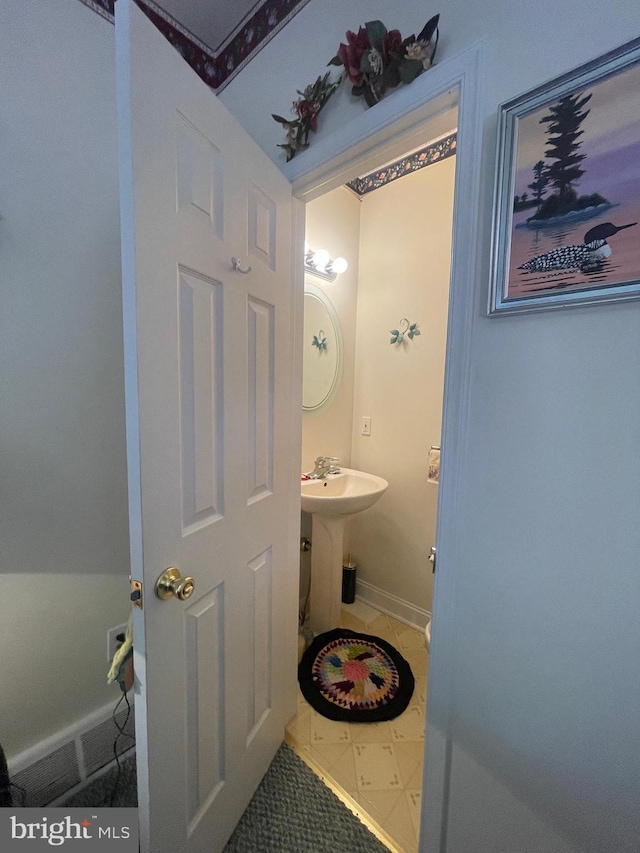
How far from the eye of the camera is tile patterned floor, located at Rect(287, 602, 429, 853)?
1.04 metres

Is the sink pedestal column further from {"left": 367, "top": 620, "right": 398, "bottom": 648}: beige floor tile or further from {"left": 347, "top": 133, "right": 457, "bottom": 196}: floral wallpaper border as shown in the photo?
{"left": 347, "top": 133, "right": 457, "bottom": 196}: floral wallpaper border

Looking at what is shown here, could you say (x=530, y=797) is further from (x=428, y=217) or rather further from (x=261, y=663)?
(x=428, y=217)

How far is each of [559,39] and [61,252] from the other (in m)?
1.28

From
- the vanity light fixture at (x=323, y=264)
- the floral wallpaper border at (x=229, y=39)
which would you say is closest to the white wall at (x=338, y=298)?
the vanity light fixture at (x=323, y=264)

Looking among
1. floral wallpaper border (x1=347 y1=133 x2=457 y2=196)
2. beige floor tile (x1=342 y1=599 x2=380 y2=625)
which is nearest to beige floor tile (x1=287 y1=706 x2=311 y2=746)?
beige floor tile (x1=342 y1=599 x2=380 y2=625)

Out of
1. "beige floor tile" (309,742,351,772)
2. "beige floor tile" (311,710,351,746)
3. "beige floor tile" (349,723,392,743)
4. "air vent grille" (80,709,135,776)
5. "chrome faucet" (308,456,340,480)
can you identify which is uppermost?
"chrome faucet" (308,456,340,480)

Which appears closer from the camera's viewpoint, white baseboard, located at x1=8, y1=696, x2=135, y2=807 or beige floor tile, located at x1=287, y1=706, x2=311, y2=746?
white baseboard, located at x1=8, y1=696, x2=135, y2=807

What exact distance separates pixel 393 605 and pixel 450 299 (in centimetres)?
190

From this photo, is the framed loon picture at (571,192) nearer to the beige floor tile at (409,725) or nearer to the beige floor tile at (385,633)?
the beige floor tile at (409,725)

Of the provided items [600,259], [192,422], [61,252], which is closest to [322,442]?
[192,422]

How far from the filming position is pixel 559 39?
593 millimetres

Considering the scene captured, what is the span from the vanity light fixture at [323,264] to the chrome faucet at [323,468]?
3.43 ft

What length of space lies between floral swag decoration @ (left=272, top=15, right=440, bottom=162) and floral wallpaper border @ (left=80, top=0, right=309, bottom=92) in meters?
0.33

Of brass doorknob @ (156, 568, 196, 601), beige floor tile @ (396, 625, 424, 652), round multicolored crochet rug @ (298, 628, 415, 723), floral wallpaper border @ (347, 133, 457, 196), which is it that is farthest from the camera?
beige floor tile @ (396, 625, 424, 652)
